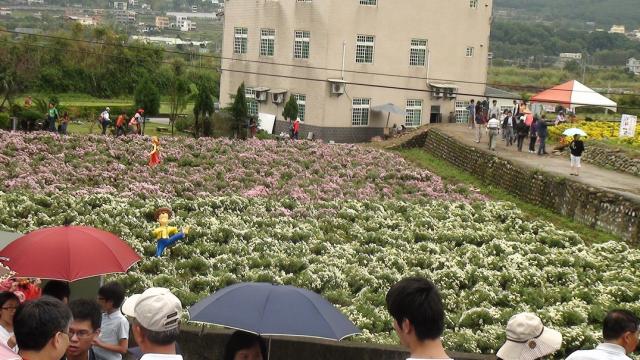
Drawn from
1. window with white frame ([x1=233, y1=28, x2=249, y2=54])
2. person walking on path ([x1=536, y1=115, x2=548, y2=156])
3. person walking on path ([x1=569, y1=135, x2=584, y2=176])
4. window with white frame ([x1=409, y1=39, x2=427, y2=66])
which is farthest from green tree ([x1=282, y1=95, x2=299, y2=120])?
person walking on path ([x1=569, y1=135, x2=584, y2=176])

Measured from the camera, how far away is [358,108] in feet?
160

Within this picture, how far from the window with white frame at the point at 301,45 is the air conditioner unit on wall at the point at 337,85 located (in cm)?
195

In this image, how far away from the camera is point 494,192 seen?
1172 inches

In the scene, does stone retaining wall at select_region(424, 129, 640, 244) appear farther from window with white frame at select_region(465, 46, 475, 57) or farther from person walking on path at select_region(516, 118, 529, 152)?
window with white frame at select_region(465, 46, 475, 57)

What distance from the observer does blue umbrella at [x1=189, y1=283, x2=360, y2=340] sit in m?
8.82

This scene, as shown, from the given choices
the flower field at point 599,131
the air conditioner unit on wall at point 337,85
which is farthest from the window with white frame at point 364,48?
the flower field at point 599,131

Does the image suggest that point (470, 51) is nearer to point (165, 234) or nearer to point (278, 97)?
point (278, 97)

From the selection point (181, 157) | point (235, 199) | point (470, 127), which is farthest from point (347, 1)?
point (235, 199)

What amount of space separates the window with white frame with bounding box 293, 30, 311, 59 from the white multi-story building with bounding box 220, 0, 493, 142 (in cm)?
5

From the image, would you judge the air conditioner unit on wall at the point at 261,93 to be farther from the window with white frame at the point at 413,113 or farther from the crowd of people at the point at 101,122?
the crowd of people at the point at 101,122

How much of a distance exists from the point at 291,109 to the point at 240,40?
7.53m

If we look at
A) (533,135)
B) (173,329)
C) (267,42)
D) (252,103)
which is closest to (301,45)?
(267,42)

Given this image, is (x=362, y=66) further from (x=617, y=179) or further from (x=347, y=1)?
(x=617, y=179)

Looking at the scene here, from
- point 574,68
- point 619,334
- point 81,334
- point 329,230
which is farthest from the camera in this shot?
point 574,68
